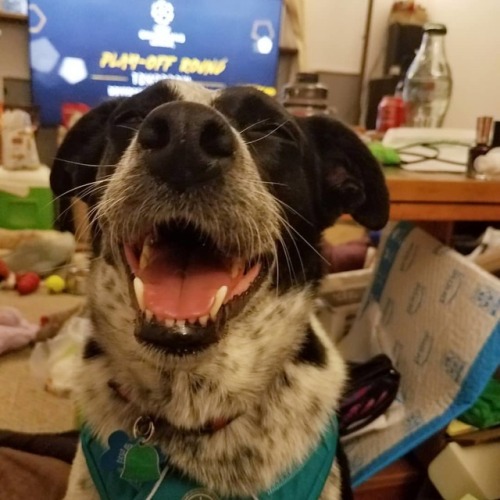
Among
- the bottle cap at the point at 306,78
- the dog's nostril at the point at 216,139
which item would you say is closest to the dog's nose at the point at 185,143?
the dog's nostril at the point at 216,139

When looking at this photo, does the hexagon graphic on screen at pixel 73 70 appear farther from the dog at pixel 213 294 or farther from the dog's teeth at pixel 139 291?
the dog's teeth at pixel 139 291

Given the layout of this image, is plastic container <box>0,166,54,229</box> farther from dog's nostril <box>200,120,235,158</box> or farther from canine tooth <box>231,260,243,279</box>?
dog's nostril <box>200,120,235,158</box>

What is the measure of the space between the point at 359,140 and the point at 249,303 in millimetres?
383

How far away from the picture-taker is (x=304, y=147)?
3.63ft

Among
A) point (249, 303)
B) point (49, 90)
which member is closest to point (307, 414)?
point (249, 303)

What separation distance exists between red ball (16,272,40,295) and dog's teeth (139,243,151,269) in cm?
214

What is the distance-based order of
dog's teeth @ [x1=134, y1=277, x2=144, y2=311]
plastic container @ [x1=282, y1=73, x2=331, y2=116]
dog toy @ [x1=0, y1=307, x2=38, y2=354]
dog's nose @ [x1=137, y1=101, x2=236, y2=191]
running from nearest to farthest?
dog's nose @ [x1=137, y1=101, x2=236, y2=191], dog's teeth @ [x1=134, y1=277, x2=144, y2=311], plastic container @ [x1=282, y1=73, x2=331, y2=116], dog toy @ [x1=0, y1=307, x2=38, y2=354]

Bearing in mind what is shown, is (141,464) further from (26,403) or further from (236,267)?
(26,403)

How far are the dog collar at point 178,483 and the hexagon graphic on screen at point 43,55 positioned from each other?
3.37 metres

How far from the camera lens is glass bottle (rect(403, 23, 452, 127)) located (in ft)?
6.19

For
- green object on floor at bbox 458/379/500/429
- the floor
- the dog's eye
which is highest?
the dog's eye

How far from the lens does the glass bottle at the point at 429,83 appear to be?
1.89m

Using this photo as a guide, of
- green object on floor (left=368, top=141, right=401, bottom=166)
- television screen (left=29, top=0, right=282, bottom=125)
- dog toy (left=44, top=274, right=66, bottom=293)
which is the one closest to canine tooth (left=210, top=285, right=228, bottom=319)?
green object on floor (left=368, top=141, right=401, bottom=166)

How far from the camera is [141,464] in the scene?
3.13 ft
